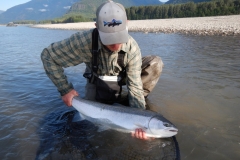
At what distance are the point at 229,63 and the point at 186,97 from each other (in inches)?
147

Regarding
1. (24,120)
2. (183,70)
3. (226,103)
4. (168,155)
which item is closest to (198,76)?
(183,70)

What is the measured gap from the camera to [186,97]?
15.0 ft

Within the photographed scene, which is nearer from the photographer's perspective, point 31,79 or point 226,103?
point 226,103

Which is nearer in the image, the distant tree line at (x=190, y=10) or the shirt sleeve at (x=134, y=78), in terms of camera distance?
the shirt sleeve at (x=134, y=78)

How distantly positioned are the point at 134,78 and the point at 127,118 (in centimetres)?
76

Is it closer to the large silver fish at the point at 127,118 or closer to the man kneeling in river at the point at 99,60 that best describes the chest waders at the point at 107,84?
the man kneeling in river at the point at 99,60

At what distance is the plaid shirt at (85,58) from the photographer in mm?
3020

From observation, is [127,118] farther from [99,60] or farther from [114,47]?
[99,60]

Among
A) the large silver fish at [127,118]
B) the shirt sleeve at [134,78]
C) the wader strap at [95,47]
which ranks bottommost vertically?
the large silver fish at [127,118]

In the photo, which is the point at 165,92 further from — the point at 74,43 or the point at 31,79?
the point at 31,79

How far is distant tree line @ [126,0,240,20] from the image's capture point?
5363cm

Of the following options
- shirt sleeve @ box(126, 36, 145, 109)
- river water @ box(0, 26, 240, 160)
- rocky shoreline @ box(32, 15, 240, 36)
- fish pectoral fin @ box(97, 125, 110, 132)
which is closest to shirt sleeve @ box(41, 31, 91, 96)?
shirt sleeve @ box(126, 36, 145, 109)

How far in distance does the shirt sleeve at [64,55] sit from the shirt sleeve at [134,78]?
2.11ft

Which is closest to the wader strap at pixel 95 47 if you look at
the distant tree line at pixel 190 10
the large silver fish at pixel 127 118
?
the large silver fish at pixel 127 118
